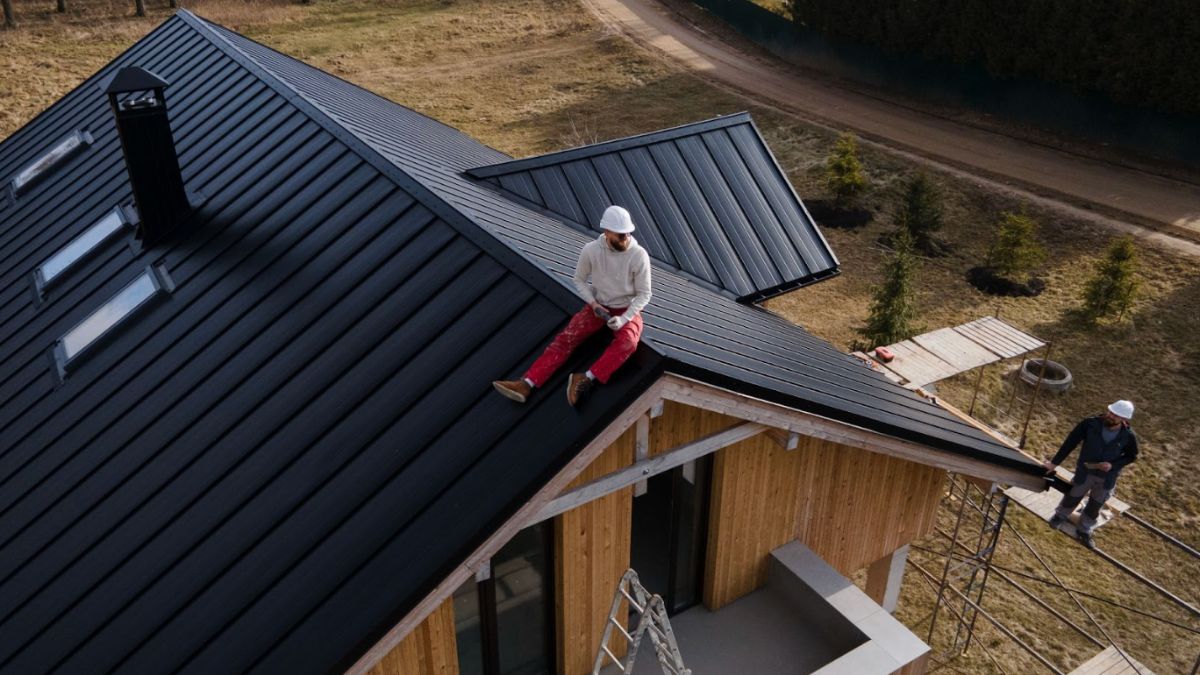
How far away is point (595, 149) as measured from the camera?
14.4 m

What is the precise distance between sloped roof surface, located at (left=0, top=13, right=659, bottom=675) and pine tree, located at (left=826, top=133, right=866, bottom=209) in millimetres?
21022

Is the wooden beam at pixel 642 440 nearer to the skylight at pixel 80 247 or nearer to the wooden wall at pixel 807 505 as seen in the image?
the wooden wall at pixel 807 505

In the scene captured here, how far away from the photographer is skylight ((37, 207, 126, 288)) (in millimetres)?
12680

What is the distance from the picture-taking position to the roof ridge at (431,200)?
826 centimetres

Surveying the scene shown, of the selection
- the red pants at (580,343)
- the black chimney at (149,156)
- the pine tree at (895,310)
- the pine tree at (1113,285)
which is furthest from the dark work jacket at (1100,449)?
the pine tree at (1113,285)

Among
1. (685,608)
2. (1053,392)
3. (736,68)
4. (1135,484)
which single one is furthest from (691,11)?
(685,608)

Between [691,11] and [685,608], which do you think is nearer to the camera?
[685,608]

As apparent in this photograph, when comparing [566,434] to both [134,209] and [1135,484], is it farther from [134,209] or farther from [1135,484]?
[1135,484]

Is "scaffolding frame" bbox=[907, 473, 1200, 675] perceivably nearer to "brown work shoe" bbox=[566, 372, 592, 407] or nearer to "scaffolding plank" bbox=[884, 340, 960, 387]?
"scaffolding plank" bbox=[884, 340, 960, 387]

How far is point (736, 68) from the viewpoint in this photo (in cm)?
4391

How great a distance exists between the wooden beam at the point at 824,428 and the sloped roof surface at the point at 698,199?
4173 mm

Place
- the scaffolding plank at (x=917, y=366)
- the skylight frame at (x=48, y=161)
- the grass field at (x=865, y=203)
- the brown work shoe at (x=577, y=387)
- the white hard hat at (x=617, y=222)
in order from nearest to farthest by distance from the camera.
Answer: the brown work shoe at (x=577, y=387) → the white hard hat at (x=617, y=222) → the scaffolding plank at (x=917, y=366) → the skylight frame at (x=48, y=161) → the grass field at (x=865, y=203)

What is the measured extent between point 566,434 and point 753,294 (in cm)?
722

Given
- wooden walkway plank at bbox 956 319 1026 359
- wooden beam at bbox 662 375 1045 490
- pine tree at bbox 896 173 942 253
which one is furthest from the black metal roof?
pine tree at bbox 896 173 942 253
